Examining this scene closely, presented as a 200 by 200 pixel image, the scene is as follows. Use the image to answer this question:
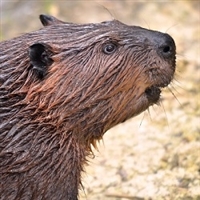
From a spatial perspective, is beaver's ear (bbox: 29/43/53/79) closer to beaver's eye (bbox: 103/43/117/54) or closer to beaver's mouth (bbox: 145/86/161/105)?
beaver's eye (bbox: 103/43/117/54)

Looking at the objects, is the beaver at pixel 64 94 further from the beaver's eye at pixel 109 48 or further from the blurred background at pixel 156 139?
the blurred background at pixel 156 139

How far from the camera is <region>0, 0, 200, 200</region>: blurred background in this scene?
561cm

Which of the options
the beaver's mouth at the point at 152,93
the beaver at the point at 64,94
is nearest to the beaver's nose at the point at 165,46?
the beaver at the point at 64,94

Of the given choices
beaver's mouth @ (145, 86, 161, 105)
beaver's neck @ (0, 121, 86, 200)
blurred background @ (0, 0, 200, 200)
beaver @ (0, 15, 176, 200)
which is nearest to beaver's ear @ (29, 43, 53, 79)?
beaver @ (0, 15, 176, 200)

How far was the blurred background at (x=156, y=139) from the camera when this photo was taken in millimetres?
5609

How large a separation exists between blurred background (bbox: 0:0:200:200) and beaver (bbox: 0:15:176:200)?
482mm

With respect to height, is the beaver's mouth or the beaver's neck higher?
the beaver's mouth

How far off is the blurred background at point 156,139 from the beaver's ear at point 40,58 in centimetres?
90

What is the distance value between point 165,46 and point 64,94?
623mm

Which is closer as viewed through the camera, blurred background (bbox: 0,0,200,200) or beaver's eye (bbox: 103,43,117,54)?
beaver's eye (bbox: 103,43,117,54)

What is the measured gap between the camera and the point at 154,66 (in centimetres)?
449

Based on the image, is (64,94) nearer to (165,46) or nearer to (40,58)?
(40,58)

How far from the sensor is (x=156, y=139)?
6195 millimetres

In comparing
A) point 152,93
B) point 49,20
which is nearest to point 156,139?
point 152,93
